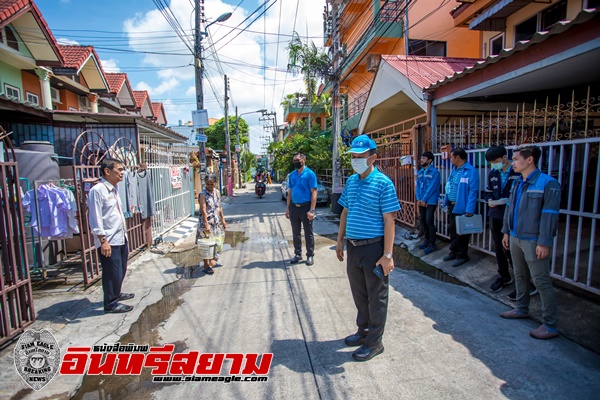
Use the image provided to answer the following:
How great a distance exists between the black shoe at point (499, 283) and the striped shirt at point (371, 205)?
2.39 meters

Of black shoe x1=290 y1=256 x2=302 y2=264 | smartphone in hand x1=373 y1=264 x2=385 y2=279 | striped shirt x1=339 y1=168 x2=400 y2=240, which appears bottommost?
black shoe x1=290 y1=256 x2=302 y2=264

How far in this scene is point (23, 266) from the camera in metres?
3.70

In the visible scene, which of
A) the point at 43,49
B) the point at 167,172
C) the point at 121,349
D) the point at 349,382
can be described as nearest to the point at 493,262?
the point at 349,382

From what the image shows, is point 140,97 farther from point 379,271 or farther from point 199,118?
point 379,271

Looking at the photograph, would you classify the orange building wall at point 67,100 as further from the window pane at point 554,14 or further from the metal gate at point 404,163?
the window pane at point 554,14

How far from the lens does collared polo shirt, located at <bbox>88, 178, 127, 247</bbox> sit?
12.7 ft

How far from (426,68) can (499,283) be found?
6.53 meters

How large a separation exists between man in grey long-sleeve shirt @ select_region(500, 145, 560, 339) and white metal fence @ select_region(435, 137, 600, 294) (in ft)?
2.14

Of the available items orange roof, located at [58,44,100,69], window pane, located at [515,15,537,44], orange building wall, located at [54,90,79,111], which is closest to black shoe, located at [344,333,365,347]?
window pane, located at [515,15,537,44]

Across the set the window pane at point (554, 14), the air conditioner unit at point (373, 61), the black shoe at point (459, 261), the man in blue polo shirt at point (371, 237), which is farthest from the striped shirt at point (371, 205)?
the air conditioner unit at point (373, 61)

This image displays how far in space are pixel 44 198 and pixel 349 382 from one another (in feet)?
16.6

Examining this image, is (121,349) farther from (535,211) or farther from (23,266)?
(535,211)

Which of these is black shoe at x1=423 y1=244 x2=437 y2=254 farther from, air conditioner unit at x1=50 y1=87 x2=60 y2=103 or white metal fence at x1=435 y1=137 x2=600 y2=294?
air conditioner unit at x1=50 y1=87 x2=60 y2=103

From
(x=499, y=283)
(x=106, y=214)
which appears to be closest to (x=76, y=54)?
(x=106, y=214)
